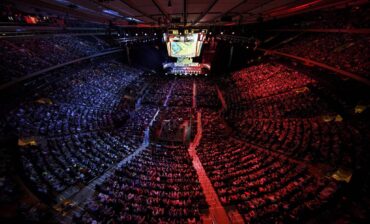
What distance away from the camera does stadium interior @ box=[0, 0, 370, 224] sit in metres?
8.85

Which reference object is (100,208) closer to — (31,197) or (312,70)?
(31,197)

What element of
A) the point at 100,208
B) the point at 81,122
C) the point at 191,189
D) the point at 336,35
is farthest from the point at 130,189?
the point at 336,35

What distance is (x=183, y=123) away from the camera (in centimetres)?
2114

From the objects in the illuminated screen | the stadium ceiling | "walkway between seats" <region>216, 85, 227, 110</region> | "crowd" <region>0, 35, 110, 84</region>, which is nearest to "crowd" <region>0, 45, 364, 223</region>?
"walkway between seats" <region>216, 85, 227, 110</region>

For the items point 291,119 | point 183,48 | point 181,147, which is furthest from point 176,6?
point 183,48

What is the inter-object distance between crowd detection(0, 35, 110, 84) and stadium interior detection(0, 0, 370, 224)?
0.16 meters

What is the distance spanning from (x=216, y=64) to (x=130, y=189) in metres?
32.2

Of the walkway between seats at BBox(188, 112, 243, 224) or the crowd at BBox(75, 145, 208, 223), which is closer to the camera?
the crowd at BBox(75, 145, 208, 223)

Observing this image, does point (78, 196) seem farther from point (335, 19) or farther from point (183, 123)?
point (335, 19)

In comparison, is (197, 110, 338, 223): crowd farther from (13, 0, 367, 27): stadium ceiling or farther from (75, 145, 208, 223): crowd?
(13, 0, 367, 27): stadium ceiling

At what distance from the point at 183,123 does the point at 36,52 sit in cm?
1837

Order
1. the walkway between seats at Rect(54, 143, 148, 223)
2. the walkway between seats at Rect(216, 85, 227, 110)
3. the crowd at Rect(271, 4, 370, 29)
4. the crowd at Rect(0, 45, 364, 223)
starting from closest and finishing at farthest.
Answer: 1. the walkway between seats at Rect(54, 143, 148, 223)
2. the crowd at Rect(0, 45, 364, 223)
3. the crowd at Rect(271, 4, 370, 29)
4. the walkway between seats at Rect(216, 85, 227, 110)

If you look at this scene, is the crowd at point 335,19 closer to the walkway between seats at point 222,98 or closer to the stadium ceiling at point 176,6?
the stadium ceiling at point 176,6

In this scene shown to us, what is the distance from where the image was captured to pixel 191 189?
1041cm
